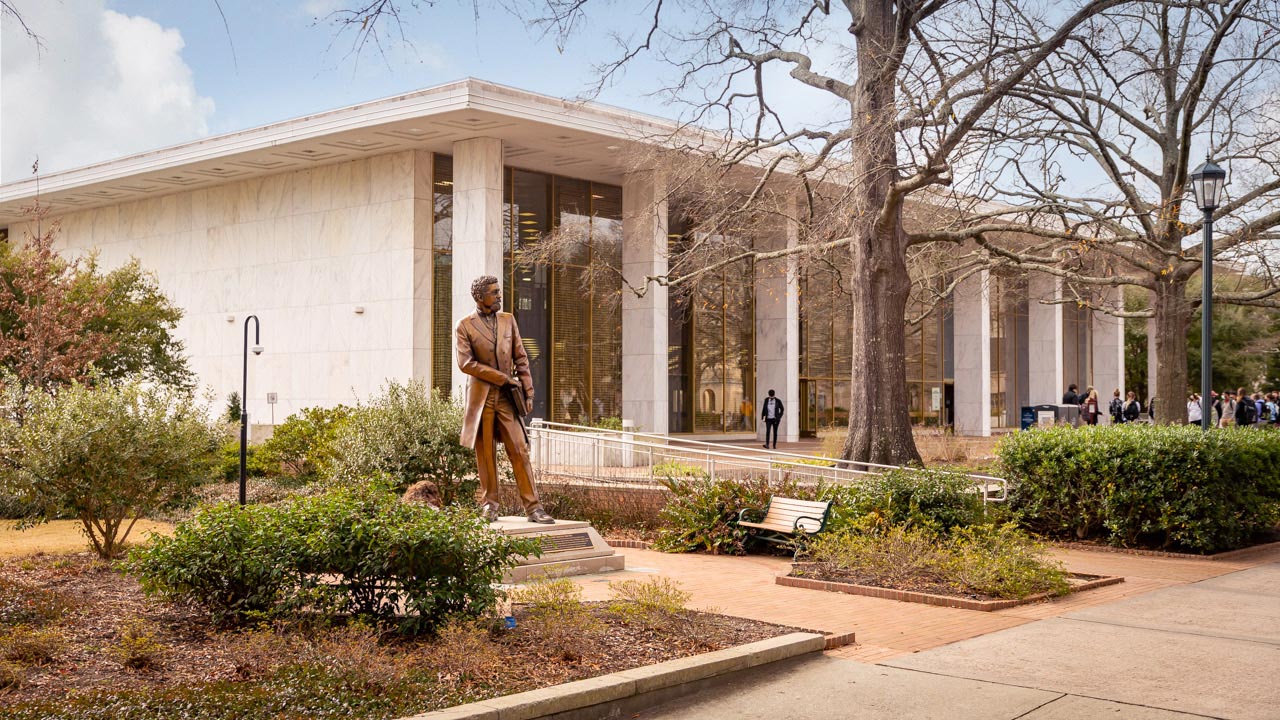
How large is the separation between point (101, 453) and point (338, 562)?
18.2ft

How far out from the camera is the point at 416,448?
16.1 m

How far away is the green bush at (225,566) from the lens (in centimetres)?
781

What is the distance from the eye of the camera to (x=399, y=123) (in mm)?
27625

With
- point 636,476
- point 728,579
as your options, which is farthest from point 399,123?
point 728,579

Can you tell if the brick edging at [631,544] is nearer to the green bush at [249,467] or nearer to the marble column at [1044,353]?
the green bush at [249,467]

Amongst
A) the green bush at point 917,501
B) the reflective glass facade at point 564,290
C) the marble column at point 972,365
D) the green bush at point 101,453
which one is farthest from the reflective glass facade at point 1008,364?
the green bush at point 101,453

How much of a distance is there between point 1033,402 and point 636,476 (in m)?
37.0

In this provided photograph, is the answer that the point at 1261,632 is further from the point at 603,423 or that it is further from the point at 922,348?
the point at 922,348

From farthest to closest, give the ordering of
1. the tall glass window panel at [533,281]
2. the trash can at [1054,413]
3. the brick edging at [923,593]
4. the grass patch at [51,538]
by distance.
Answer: the trash can at [1054,413] < the tall glass window panel at [533,281] < the grass patch at [51,538] < the brick edging at [923,593]

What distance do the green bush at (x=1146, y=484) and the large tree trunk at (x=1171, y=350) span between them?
7498mm

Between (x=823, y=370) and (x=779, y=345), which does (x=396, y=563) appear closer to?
(x=779, y=345)

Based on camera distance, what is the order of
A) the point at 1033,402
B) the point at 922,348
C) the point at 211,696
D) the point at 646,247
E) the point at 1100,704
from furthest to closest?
the point at 1033,402, the point at 922,348, the point at 646,247, the point at 1100,704, the point at 211,696

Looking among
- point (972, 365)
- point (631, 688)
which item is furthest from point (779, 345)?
point (631, 688)

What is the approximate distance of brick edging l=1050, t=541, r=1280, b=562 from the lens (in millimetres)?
13906
